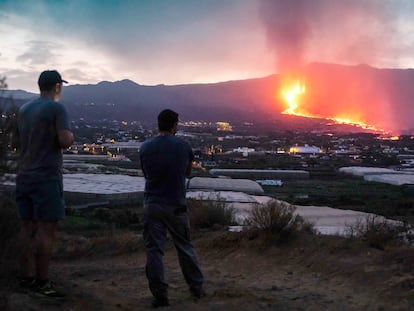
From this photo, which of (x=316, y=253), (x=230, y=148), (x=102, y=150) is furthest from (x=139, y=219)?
(x=230, y=148)

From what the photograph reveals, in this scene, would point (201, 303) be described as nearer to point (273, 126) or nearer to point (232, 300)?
point (232, 300)

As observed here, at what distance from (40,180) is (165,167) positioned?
107cm

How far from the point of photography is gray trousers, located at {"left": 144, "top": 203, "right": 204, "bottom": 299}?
5.17 meters

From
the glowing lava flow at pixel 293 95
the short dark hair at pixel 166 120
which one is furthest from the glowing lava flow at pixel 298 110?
the short dark hair at pixel 166 120

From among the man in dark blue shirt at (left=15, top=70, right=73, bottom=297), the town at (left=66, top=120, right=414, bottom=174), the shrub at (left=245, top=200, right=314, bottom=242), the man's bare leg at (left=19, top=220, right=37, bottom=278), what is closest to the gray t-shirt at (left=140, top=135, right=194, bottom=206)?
the man in dark blue shirt at (left=15, top=70, right=73, bottom=297)

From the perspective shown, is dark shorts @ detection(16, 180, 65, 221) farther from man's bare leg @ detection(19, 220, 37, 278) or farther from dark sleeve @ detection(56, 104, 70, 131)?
dark sleeve @ detection(56, 104, 70, 131)

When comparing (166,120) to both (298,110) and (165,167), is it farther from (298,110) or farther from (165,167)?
(298,110)

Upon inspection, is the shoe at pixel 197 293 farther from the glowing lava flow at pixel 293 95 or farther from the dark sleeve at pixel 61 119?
the glowing lava flow at pixel 293 95

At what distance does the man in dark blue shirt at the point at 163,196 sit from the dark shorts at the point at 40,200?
0.85 meters

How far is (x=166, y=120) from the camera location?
17.4 ft

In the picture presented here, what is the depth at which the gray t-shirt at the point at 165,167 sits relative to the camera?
5223mm

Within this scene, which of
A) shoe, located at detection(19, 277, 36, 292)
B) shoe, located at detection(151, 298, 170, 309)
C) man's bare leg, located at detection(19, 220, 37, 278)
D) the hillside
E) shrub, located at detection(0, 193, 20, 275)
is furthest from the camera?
the hillside

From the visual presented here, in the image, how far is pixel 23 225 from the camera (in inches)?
185

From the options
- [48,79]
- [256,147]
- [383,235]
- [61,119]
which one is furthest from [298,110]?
[61,119]
